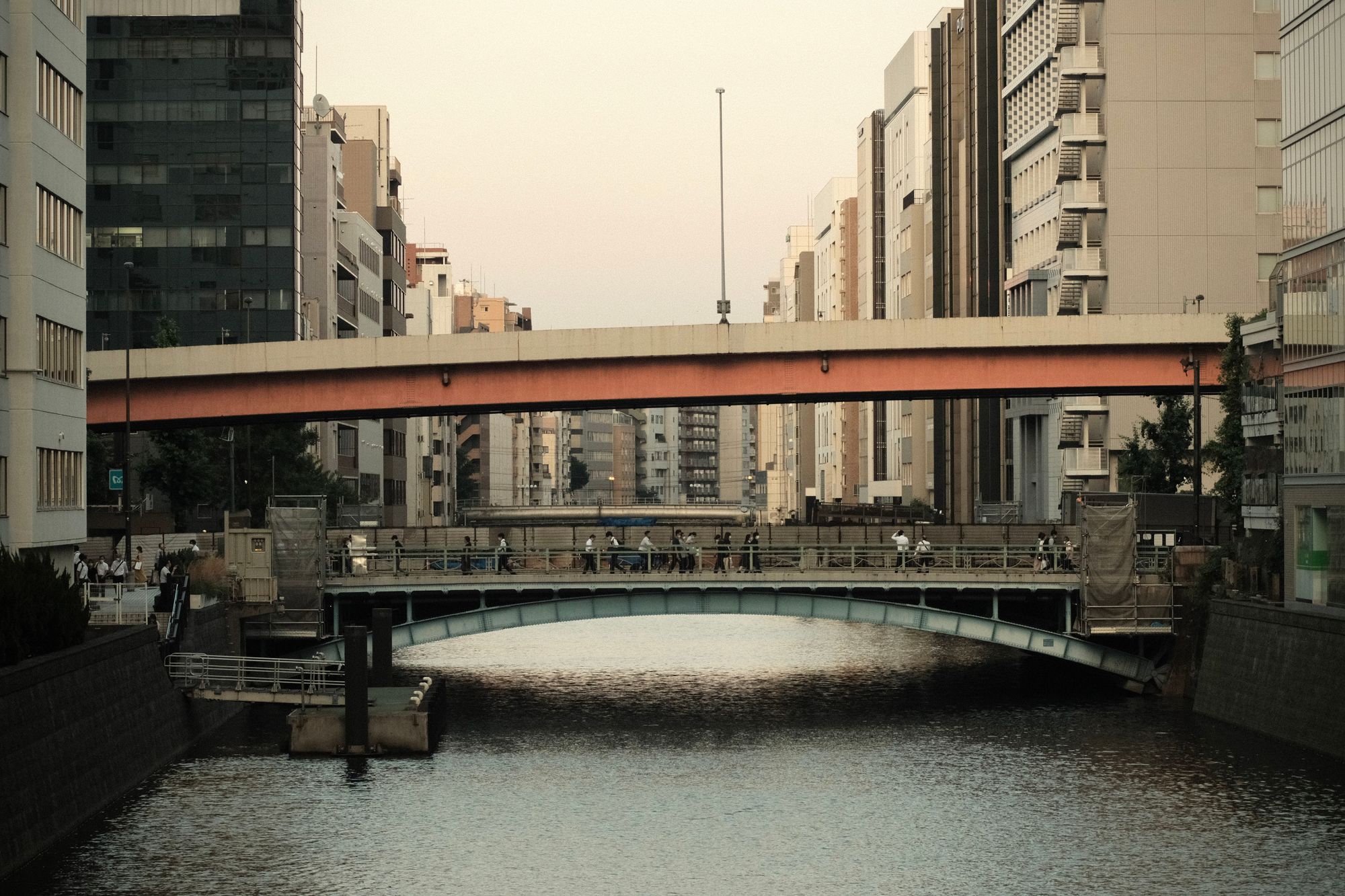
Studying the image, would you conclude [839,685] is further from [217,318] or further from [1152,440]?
[217,318]

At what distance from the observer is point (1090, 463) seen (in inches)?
4407

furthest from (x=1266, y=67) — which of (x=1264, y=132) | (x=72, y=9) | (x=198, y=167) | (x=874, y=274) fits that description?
(x=874, y=274)

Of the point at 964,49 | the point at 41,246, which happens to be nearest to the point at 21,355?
the point at 41,246

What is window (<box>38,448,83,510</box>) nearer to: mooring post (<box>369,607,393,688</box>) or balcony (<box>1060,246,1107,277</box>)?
mooring post (<box>369,607,393,688</box>)

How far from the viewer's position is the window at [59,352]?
59.6 metres

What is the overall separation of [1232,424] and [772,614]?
63.0ft

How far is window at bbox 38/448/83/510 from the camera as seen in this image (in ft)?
196

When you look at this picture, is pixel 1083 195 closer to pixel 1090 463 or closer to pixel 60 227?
pixel 1090 463

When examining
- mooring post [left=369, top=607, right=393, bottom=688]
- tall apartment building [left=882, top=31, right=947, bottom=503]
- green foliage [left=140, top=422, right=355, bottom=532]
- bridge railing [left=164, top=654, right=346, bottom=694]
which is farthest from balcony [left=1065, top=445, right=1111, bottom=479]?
bridge railing [left=164, top=654, right=346, bottom=694]

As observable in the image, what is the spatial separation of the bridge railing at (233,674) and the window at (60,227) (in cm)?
1317

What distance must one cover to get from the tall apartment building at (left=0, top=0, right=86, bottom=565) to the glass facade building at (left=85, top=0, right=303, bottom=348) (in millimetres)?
68466

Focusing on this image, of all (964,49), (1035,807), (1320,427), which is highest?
(964,49)

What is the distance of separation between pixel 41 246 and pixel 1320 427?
1443 inches

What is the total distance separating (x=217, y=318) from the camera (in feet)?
433
